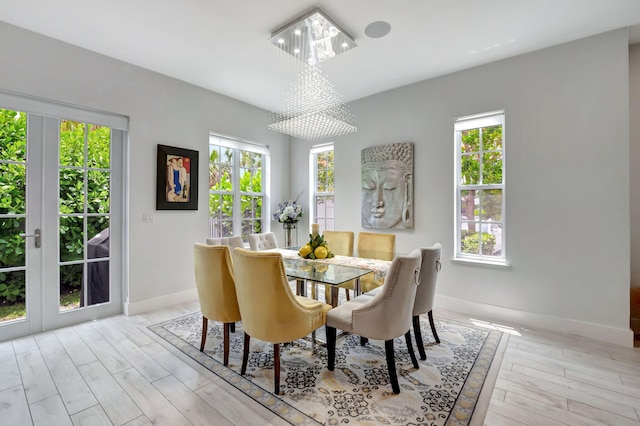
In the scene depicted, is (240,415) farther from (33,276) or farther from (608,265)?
(608,265)

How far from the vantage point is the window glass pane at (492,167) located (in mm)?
3369

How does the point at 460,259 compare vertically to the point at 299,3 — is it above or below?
below

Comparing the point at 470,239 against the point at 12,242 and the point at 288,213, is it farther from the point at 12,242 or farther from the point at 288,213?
the point at 12,242

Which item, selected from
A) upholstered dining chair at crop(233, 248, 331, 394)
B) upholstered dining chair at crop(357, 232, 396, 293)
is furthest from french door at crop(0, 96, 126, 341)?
upholstered dining chair at crop(357, 232, 396, 293)

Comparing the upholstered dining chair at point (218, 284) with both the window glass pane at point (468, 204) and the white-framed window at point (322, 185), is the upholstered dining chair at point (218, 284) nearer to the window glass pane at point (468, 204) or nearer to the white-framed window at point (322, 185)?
the white-framed window at point (322, 185)

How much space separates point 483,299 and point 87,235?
4.63m

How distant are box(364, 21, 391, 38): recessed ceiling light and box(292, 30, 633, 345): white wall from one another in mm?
1309

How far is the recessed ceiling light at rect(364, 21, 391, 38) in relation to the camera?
8.54ft

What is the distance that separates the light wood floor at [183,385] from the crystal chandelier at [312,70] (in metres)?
2.43

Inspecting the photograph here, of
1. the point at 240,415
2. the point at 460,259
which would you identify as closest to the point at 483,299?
the point at 460,259

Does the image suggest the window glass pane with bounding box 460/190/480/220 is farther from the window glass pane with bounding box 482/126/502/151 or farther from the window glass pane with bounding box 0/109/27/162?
the window glass pane with bounding box 0/109/27/162

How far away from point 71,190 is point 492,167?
15.8 ft

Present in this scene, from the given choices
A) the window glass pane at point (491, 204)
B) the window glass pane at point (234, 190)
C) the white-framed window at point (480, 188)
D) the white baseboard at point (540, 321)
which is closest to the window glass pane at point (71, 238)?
the window glass pane at point (234, 190)

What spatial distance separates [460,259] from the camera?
11.6 ft
